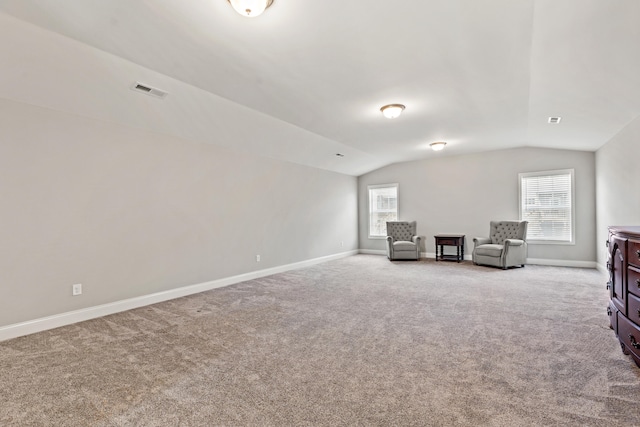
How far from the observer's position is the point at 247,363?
8.29 ft

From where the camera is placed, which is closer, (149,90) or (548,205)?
(149,90)

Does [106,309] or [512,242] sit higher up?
[512,242]

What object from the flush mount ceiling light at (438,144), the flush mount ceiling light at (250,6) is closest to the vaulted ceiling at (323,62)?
the flush mount ceiling light at (250,6)

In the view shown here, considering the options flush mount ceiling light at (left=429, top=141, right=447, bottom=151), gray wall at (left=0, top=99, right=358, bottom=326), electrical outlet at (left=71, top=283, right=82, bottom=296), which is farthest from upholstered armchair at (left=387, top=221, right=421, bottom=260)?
electrical outlet at (left=71, top=283, right=82, bottom=296)

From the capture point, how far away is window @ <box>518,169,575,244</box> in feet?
22.0

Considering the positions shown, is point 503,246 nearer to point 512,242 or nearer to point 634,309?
point 512,242

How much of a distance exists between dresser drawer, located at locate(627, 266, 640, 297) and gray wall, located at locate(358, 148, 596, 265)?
5.10 meters

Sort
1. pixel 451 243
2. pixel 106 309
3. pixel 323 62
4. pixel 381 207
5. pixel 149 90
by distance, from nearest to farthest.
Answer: pixel 323 62
pixel 149 90
pixel 106 309
pixel 451 243
pixel 381 207

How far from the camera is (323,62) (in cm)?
319

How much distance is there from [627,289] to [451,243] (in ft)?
16.7

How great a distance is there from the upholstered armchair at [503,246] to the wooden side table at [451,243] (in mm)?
360

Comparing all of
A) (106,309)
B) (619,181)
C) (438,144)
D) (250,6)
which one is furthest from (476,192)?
(106,309)

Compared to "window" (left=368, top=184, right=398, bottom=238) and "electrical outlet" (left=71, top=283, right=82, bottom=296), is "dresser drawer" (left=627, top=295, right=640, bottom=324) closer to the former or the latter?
"electrical outlet" (left=71, top=283, right=82, bottom=296)

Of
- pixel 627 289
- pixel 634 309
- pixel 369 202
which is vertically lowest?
pixel 634 309
